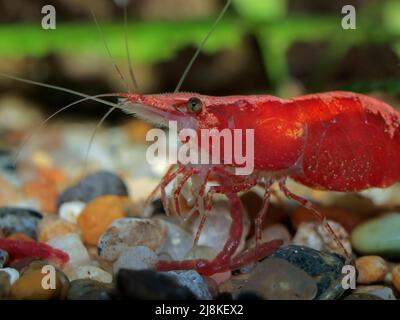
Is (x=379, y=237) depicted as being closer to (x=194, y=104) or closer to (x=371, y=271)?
(x=371, y=271)

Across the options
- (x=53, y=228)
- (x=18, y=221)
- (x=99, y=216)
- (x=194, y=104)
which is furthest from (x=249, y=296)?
(x=18, y=221)

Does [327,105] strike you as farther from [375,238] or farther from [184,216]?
[184,216]

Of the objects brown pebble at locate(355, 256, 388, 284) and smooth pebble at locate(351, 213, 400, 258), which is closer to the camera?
brown pebble at locate(355, 256, 388, 284)

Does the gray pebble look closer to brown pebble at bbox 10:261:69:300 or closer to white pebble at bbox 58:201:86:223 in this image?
brown pebble at bbox 10:261:69:300

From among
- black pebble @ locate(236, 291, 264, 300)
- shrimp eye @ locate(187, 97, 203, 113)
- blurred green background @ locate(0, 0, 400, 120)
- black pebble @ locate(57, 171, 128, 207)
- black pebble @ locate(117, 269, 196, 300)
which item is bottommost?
black pebble @ locate(236, 291, 264, 300)

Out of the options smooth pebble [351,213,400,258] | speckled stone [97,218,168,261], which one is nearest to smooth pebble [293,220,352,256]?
smooth pebble [351,213,400,258]

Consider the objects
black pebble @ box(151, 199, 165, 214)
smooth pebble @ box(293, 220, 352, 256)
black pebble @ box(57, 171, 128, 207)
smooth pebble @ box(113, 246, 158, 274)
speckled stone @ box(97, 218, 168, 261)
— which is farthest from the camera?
black pebble @ box(57, 171, 128, 207)

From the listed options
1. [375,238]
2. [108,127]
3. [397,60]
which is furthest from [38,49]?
[375,238]
